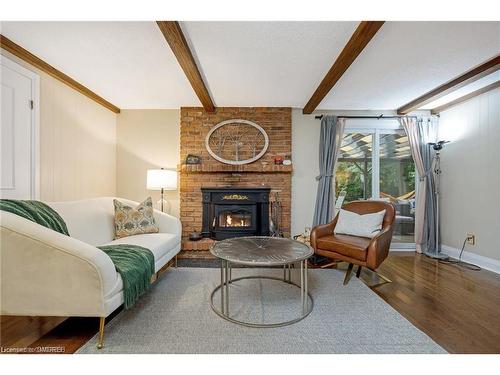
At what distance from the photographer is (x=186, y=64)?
7.34ft

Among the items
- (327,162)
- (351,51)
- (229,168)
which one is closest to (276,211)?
(229,168)

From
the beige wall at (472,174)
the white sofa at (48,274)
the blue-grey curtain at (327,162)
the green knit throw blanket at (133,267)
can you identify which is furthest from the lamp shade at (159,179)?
the beige wall at (472,174)

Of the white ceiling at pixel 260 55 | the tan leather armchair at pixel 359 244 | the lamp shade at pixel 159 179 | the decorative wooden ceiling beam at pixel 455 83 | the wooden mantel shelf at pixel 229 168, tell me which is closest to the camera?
the white ceiling at pixel 260 55

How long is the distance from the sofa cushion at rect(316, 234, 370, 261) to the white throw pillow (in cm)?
8

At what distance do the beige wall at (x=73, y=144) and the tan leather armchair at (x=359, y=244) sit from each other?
9.80 feet

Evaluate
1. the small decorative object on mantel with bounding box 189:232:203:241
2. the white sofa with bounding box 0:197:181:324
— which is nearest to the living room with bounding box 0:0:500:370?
the white sofa with bounding box 0:197:181:324

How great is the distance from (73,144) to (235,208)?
2.27m

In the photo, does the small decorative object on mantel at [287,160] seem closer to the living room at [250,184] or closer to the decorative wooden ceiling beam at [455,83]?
the living room at [250,184]

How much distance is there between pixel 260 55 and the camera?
219cm

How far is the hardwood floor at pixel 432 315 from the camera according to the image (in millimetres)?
1441

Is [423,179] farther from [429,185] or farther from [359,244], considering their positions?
[359,244]

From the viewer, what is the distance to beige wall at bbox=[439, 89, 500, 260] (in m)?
2.77

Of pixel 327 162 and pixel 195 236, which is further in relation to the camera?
pixel 327 162
